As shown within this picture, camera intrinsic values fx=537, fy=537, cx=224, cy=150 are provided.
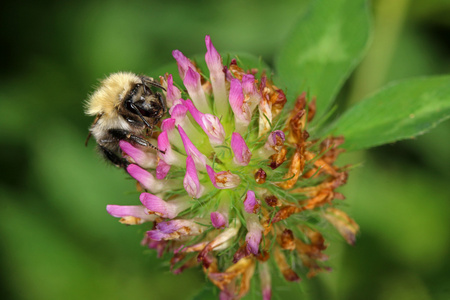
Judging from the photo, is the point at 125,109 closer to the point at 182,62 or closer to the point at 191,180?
the point at 182,62

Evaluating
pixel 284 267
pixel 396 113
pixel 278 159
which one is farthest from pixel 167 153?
pixel 396 113

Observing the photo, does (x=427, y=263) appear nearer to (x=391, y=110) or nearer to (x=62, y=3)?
(x=391, y=110)

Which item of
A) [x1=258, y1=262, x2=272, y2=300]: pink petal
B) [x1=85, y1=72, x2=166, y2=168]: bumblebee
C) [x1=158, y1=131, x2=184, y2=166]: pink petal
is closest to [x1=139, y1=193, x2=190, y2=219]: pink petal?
[x1=158, y1=131, x2=184, y2=166]: pink petal

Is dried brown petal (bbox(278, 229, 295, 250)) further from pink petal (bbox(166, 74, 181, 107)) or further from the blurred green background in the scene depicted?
the blurred green background

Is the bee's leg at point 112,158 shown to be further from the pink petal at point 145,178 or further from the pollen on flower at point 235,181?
the pink petal at point 145,178

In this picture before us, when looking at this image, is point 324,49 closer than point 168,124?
No

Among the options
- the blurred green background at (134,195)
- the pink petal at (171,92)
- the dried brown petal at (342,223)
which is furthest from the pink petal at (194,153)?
the blurred green background at (134,195)

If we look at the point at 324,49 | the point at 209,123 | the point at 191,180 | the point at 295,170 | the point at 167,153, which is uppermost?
the point at 324,49
